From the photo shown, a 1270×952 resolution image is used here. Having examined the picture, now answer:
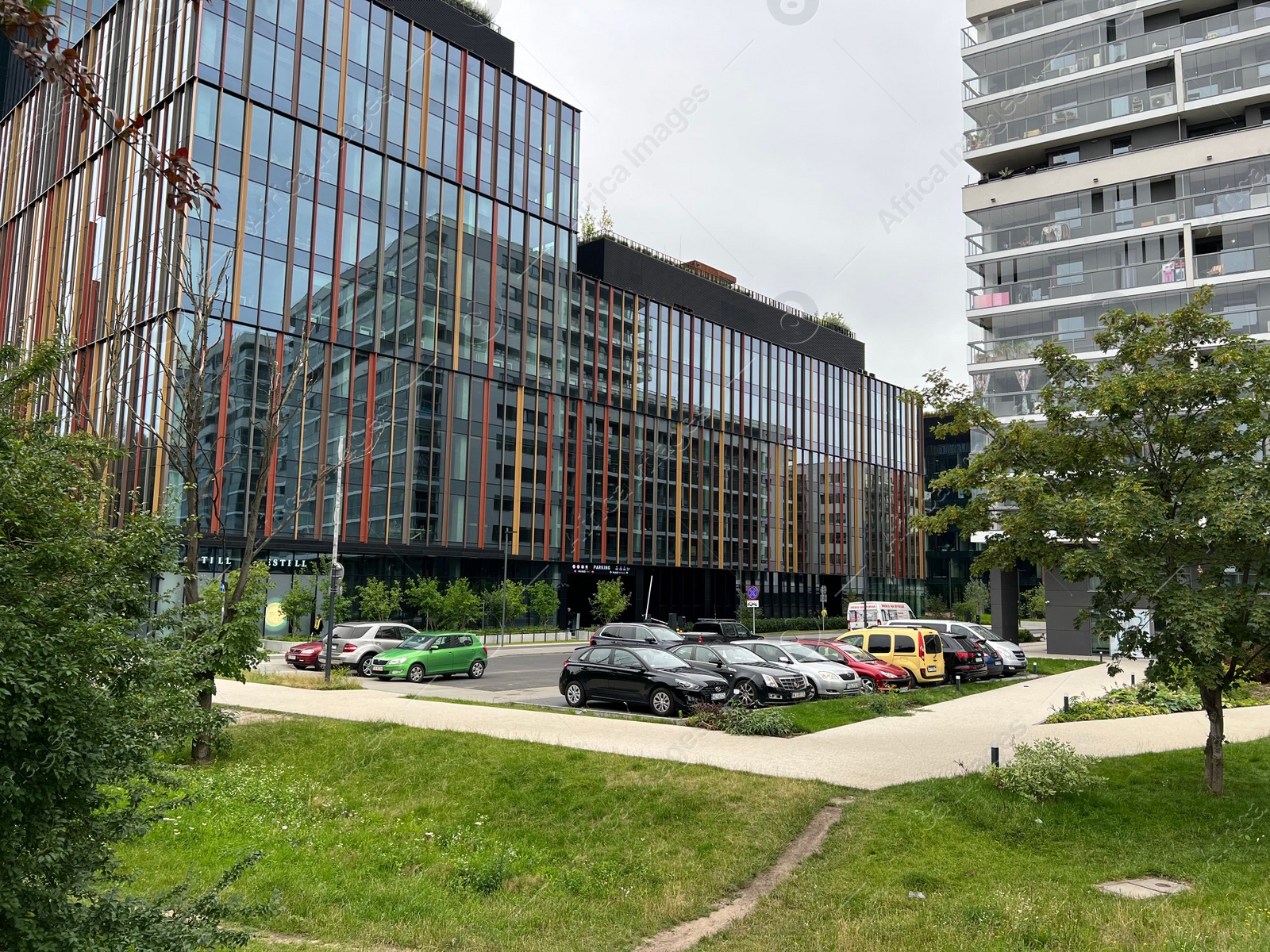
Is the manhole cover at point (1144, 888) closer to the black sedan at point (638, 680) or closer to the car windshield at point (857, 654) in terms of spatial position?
the black sedan at point (638, 680)

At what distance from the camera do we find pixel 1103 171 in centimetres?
3712

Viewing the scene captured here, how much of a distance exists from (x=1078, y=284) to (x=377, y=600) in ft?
116

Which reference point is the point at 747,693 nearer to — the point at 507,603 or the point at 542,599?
the point at 507,603

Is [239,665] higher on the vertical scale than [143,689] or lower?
lower

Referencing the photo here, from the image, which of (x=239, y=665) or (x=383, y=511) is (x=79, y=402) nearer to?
(x=239, y=665)

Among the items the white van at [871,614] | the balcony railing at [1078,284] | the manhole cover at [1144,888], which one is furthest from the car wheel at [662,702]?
the balcony railing at [1078,284]

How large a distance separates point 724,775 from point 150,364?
41.2 m

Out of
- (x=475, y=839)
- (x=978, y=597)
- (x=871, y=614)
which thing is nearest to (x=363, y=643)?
(x=475, y=839)

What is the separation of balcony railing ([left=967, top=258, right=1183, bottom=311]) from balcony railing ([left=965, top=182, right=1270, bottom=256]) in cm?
158

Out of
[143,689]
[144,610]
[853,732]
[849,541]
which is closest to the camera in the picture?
[143,689]

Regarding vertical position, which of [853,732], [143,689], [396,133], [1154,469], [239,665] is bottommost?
[853,732]

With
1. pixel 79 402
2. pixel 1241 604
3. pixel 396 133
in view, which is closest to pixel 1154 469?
pixel 1241 604

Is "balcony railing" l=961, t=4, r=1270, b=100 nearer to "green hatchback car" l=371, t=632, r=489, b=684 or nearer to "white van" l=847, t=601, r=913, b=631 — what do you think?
"white van" l=847, t=601, r=913, b=631

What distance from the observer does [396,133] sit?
2044 inches
